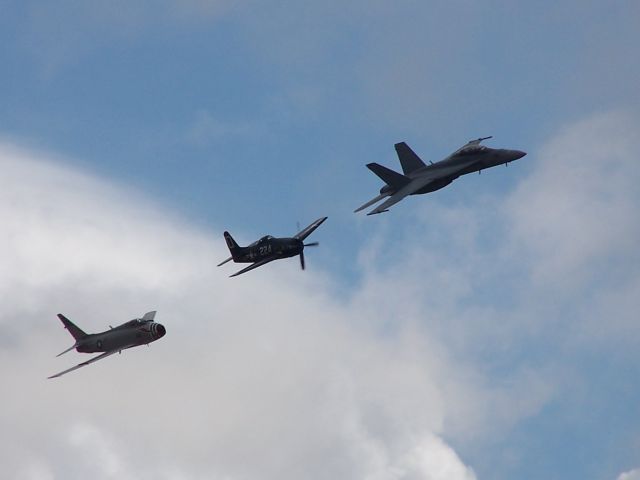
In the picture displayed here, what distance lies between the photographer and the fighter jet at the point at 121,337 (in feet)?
370

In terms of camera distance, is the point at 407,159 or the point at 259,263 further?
the point at 407,159

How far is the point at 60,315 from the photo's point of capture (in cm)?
12444

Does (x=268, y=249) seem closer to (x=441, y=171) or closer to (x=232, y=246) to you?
(x=232, y=246)

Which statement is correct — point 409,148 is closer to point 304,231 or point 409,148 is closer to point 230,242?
point 304,231

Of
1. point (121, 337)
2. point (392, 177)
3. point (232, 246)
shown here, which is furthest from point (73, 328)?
point (392, 177)

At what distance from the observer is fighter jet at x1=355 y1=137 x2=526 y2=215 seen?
11662 cm

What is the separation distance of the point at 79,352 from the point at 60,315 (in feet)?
23.3

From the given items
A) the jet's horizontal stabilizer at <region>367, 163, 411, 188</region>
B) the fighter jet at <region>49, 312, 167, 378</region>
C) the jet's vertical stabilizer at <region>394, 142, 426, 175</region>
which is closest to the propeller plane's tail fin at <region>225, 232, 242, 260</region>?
the fighter jet at <region>49, 312, 167, 378</region>

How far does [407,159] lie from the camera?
12519cm

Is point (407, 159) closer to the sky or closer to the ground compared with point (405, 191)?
closer to the sky

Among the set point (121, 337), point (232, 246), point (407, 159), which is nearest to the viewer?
point (121, 337)

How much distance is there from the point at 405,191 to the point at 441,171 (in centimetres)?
547

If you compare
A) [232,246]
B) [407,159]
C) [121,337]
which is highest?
[407,159]

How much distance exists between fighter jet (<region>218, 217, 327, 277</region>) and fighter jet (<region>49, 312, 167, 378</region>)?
12.0m
